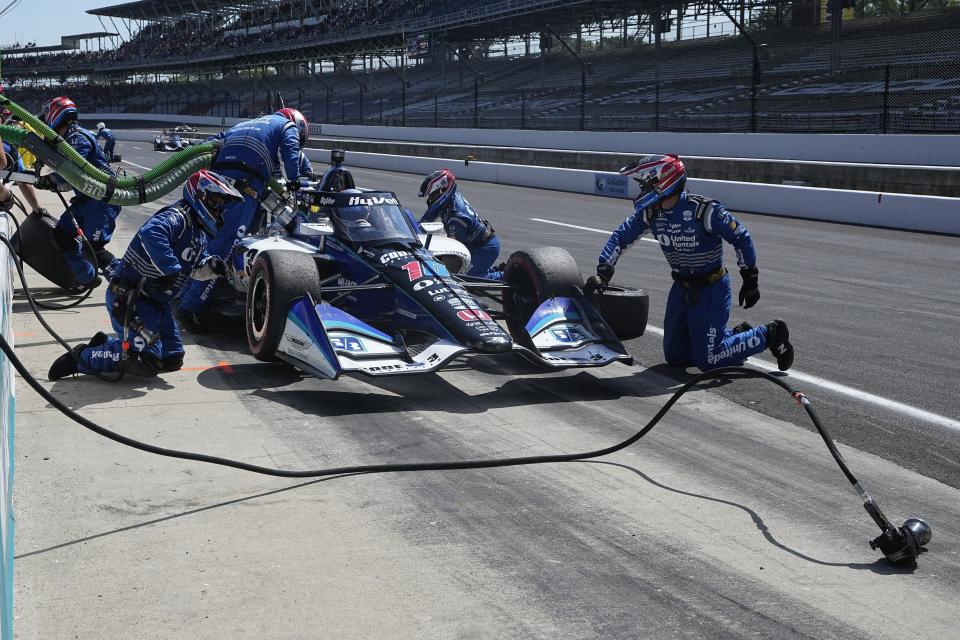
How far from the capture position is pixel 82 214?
10680 mm

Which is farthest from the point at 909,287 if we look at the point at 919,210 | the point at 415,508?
the point at 415,508

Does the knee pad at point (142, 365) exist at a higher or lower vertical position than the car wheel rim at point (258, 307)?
lower

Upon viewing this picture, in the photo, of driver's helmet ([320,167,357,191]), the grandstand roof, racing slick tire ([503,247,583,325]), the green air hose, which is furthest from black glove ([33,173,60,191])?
the grandstand roof

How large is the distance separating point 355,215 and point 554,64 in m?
45.9

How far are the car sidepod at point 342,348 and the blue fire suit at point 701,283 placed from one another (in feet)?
6.18

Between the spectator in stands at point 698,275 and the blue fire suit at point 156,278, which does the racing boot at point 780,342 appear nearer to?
the spectator in stands at point 698,275

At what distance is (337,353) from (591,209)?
592 inches

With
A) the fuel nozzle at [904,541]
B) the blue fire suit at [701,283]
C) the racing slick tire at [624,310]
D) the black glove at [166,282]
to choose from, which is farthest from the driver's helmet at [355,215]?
the fuel nozzle at [904,541]

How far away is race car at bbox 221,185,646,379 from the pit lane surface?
0.94ft

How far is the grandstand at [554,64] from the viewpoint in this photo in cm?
2862

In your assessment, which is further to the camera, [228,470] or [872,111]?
[872,111]

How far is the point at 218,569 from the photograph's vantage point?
4.10 metres

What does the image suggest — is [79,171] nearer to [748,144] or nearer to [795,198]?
[795,198]

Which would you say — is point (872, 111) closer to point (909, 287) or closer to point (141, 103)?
point (909, 287)
